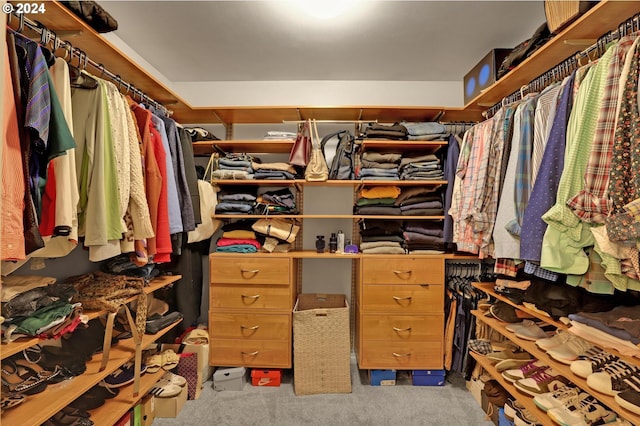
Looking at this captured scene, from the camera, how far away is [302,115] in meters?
2.53

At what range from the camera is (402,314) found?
7.37 ft

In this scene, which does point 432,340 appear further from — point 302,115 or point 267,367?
point 302,115

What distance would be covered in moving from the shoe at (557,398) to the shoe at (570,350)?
20 centimetres

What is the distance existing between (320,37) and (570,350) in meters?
2.32

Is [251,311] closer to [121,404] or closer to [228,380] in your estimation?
[228,380]

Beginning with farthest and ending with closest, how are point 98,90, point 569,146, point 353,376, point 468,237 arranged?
point 353,376 < point 468,237 < point 98,90 < point 569,146

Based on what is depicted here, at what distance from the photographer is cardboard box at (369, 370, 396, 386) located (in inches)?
90.0

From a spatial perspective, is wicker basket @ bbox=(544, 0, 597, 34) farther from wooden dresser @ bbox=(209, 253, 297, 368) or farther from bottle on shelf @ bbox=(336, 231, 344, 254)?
wooden dresser @ bbox=(209, 253, 297, 368)

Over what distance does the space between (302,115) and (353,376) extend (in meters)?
2.16

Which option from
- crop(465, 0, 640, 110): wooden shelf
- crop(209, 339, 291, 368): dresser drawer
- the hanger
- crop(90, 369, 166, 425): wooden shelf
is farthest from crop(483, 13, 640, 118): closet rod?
crop(90, 369, 166, 425): wooden shelf

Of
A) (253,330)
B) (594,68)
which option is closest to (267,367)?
(253,330)

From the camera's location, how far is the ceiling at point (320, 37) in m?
1.86

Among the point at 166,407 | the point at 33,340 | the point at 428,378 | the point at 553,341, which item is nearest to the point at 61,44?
the point at 33,340

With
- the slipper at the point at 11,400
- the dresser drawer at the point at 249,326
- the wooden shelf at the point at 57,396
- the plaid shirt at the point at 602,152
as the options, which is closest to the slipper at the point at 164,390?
the wooden shelf at the point at 57,396
